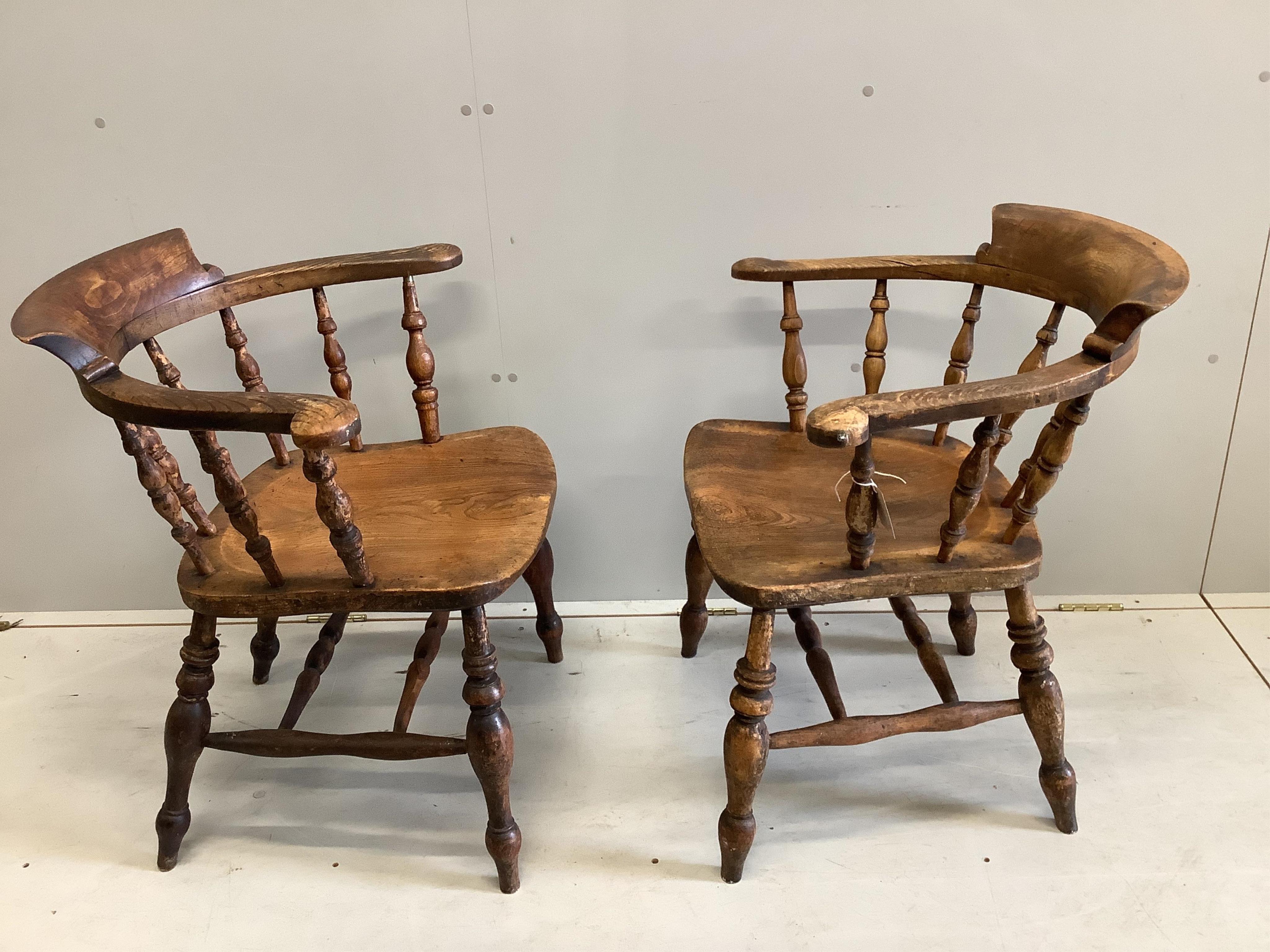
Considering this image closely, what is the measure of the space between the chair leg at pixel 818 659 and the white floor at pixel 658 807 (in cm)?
14

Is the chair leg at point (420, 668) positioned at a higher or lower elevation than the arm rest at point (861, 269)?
lower

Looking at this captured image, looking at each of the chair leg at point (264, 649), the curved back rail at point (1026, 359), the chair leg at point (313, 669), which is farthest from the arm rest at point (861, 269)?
the chair leg at point (264, 649)

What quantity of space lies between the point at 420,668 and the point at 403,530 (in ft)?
1.06

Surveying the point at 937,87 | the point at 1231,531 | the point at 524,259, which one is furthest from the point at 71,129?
the point at 1231,531

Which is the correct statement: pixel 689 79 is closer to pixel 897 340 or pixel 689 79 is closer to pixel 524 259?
pixel 524 259

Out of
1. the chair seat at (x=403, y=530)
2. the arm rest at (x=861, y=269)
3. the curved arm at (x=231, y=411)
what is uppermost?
the arm rest at (x=861, y=269)

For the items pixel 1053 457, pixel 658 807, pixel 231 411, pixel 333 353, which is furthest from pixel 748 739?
pixel 333 353

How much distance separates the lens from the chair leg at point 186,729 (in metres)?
1.44

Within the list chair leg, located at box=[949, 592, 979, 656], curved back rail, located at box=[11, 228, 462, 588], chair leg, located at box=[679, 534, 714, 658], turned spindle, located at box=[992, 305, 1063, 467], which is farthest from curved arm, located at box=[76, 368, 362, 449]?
chair leg, located at box=[949, 592, 979, 656]

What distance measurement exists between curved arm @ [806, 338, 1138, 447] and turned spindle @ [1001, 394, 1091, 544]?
38mm

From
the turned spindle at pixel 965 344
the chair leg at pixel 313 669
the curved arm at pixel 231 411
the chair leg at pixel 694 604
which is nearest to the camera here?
the curved arm at pixel 231 411

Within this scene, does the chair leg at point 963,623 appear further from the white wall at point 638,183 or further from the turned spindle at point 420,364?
the turned spindle at point 420,364

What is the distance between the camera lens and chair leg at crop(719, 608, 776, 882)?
1.35 metres

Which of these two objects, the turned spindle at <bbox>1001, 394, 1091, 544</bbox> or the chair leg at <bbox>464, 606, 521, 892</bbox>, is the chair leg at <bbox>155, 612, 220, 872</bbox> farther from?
the turned spindle at <bbox>1001, 394, 1091, 544</bbox>
